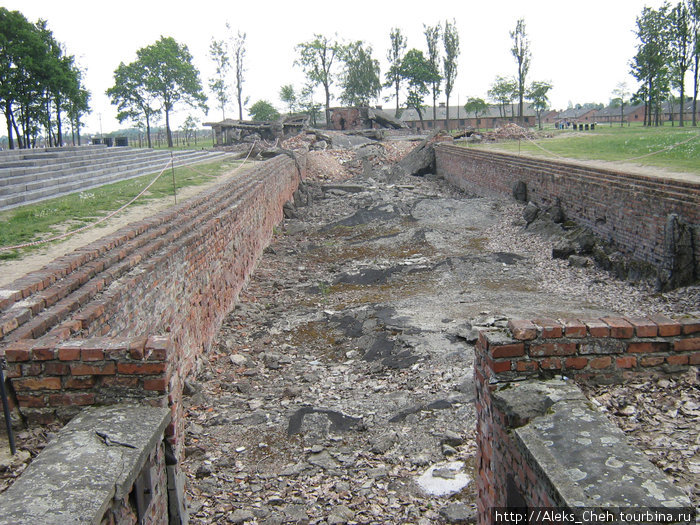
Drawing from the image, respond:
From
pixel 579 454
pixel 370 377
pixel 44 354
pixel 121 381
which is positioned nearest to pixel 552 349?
pixel 579 454

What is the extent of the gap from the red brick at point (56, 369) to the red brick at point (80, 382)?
0.16ft

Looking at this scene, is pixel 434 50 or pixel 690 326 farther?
pixel 434 50

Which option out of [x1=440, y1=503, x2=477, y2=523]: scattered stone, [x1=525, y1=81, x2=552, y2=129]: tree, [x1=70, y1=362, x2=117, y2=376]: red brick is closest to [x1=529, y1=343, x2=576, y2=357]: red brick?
[x1=440, y1=503, x2=477, y2=523]: scattered stone

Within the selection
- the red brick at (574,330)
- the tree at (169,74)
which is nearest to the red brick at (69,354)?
the red brick at (574,330)

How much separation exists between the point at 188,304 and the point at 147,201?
16.3ft

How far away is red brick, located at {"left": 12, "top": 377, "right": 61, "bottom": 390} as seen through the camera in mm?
3135

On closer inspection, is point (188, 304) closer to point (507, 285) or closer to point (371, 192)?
point (507, 285)

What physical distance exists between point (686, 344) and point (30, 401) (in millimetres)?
4011

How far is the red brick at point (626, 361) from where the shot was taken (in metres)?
3.25

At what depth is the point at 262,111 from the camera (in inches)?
2420

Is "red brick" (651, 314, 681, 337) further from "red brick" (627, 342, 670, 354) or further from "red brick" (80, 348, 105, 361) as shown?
"red brick" (80, 348, 105, 361)

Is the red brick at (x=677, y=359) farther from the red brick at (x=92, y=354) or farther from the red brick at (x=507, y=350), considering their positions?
the red brick at (x=92, y=354)

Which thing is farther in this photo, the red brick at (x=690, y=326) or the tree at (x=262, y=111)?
the tree at (x=262, y=111)

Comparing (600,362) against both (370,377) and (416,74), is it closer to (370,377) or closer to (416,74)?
(370,377)
